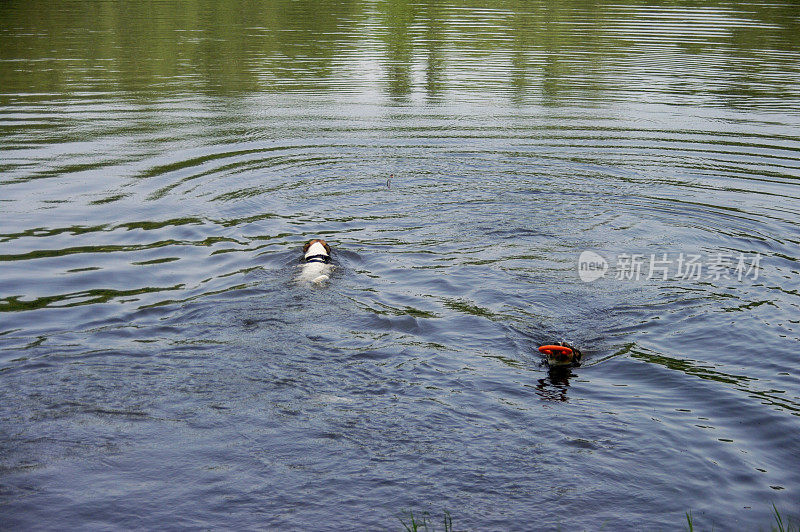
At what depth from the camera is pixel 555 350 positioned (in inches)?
344

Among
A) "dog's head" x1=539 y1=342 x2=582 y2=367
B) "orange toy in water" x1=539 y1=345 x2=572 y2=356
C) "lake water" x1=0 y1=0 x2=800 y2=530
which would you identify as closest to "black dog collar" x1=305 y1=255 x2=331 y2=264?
"lake water" x1=0 y1=0 x2=800 y2=530

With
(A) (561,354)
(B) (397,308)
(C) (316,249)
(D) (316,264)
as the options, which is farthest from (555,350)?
(C) (316,249)

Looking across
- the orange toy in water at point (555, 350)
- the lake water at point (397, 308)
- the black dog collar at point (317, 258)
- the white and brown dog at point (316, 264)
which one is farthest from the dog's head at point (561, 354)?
the black dog collar at point (317, 258)

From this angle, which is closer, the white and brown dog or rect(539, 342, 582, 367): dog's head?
rect(539, 342, 582, 367): dog's head

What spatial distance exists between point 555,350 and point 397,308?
269cm

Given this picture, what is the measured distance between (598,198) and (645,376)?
22.1ft

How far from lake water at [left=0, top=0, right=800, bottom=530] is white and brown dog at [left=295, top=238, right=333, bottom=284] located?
0.24 metres

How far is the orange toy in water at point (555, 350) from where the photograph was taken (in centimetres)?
870

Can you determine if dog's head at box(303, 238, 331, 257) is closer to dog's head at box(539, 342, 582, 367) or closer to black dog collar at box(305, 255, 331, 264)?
black dog collar at box(305, 255, 331, 264)

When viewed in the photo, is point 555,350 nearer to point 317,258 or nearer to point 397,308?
point 397,308

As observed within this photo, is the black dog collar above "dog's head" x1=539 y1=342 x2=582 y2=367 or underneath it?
above

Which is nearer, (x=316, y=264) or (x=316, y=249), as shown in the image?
(x=316, y=264)

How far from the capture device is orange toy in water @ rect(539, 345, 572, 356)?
870 centimetres

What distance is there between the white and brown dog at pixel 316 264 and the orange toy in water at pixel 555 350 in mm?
3818
